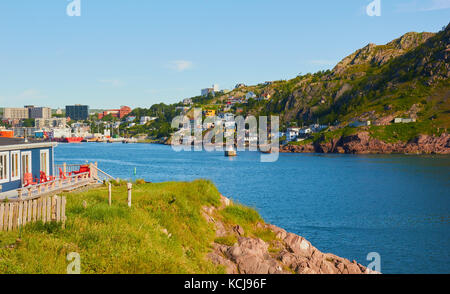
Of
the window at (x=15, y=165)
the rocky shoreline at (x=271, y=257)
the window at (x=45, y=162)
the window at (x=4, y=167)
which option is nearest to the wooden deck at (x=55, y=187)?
the window at (x=4, y=167)

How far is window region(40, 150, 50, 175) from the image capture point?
30530mm

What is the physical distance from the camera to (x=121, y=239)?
15539mm

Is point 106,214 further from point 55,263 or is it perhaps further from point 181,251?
point 55,263

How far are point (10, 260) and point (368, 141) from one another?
159 meters

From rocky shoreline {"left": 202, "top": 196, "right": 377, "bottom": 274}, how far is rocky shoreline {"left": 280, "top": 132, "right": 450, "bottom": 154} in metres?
140

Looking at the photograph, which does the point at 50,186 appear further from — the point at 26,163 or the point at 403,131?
the point at 403,131

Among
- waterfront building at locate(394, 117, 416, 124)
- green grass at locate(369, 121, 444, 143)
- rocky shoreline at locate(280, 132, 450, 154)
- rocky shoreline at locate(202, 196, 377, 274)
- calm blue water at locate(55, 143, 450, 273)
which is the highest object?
waterfront building at locate(394, 117, 416, 124)

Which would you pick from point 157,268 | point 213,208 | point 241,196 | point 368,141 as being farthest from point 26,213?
point 368,141

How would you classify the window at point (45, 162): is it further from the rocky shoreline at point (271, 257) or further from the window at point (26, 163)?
the rocky shoreline at point (271, 257)

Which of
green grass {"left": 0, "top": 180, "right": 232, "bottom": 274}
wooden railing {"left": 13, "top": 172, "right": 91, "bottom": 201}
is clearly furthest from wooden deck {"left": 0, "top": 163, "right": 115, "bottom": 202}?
green grass {"left": 0, "top": 180, "right": 232, "bottom": 274}

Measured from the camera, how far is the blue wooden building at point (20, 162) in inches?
1041

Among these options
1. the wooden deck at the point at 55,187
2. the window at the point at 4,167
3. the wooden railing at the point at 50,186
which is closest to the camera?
the wooden deck at the point at 55,187

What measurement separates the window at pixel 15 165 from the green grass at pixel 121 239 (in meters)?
7.66

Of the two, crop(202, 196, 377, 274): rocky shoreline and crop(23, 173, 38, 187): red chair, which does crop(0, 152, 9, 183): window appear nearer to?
crop(23, 173, 38, 187): red chair
